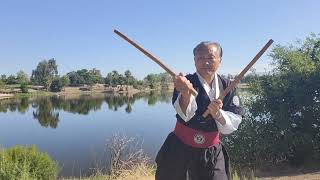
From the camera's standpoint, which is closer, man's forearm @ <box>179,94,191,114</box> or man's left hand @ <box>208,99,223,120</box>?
man's left hand @ <box>208,99,223,120</box>

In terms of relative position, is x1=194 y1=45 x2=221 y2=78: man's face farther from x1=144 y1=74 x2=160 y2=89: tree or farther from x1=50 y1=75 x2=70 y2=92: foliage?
x1=144 y1=74 x2=160 y2=89: tree

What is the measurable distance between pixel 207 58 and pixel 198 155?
627 mm

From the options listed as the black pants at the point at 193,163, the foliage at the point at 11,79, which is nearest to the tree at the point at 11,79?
the foliage at the point at 11,79

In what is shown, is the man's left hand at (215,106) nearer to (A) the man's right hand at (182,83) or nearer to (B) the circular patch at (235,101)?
(A) the man's right hand at (182,83)

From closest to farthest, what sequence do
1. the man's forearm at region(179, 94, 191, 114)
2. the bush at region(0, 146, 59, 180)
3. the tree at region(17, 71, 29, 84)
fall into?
1. the man's forearm at region(179, 94, 191, 114)
2. the bush at region(0, 146, 59, 180)
3. the tree at region(17, 71, 29, 84)

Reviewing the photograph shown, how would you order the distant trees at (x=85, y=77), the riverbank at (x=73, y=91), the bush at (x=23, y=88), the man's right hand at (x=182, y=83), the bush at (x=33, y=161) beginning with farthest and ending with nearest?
the distant trees at (x=85, y=77) < the bush at (x=23, y=88) < the riverbank at (x=73, y=91) < the bush at (x=33, y=161) < the man's right hand at (x=182, y=83)

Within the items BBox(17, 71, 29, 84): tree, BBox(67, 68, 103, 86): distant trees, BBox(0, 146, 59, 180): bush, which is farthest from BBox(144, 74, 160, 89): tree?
BBox(0, 146, 59, 180): bush

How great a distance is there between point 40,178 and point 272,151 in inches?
292

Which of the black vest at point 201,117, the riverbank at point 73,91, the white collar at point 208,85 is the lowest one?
the riverbank at point 73,91

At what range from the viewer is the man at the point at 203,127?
8.64ft

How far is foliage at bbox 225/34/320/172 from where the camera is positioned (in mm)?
12000

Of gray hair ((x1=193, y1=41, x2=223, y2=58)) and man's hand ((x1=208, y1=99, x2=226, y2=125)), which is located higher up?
gray hair ((x1=193, y1=41, x2=223, y2=58))

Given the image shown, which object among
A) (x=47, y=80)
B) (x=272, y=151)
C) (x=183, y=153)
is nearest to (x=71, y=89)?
(x=47, y=80)

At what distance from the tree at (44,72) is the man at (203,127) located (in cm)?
9619
